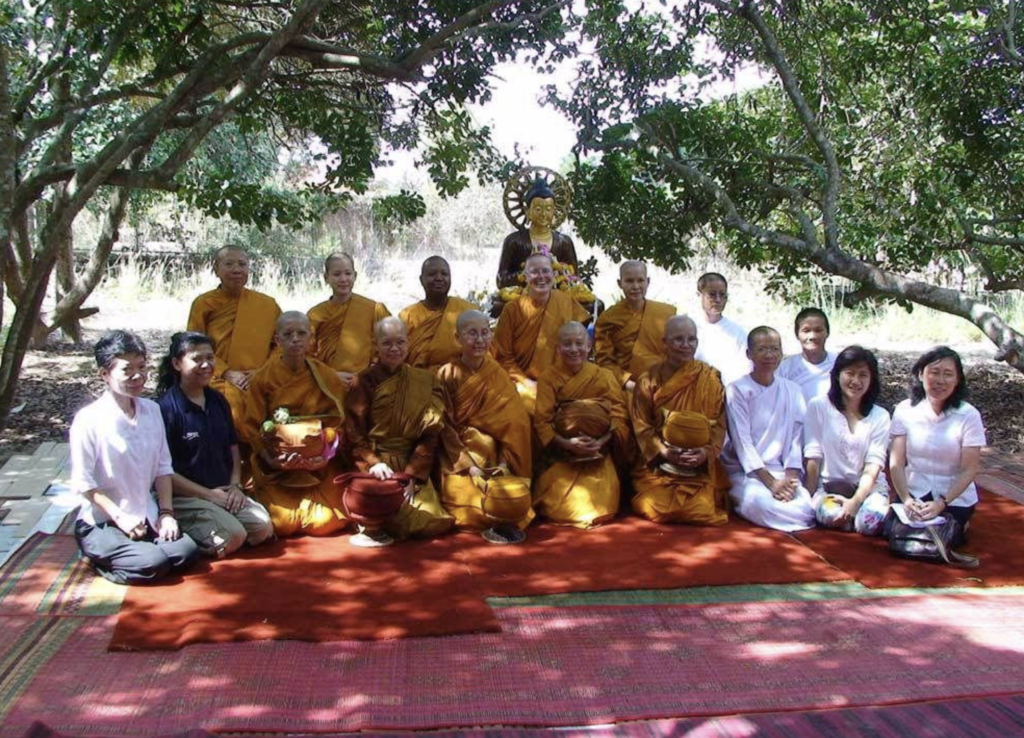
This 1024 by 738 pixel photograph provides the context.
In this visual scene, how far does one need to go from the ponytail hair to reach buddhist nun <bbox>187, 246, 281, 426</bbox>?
1039mm

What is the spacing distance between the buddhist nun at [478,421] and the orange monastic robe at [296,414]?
67 centimetres

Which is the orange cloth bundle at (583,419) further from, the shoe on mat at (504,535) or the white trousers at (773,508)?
the white trousers at (773,508)

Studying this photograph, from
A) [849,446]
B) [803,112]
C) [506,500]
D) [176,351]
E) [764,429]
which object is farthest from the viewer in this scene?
[803,112]

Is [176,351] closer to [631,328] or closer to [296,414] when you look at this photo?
[296,414]

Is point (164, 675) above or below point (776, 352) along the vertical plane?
below

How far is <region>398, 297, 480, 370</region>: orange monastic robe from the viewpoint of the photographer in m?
6.39

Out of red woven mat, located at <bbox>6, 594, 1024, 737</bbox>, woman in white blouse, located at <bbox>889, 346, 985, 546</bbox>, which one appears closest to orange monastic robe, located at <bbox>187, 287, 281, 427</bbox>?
red woven mat, located at <bbox>6, 594, 1024, 737</bbox>

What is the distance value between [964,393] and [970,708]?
224 cm

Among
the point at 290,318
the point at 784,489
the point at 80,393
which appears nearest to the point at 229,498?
the point at 290,318

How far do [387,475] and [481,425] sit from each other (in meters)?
0.79

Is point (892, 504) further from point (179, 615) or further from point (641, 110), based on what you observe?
point (641, 110)

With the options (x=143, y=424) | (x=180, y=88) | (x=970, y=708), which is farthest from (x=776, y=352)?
(x=180, y=88)

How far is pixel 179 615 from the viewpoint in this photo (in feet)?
13.2

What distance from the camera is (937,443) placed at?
500cm
